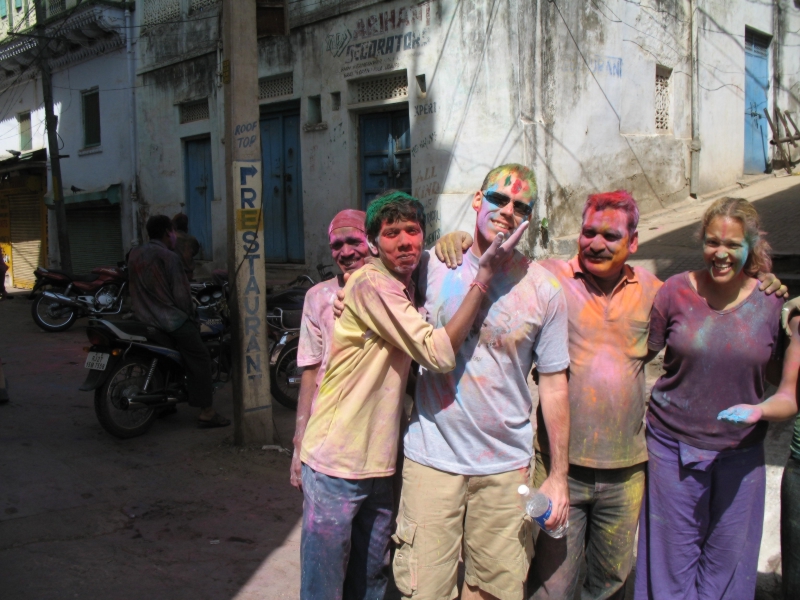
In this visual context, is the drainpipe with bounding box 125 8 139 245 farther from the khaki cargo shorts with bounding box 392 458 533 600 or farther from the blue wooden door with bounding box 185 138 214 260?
the khaki cargo shorts with bounding box 392 458 533 600

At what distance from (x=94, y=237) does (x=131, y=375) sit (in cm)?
1214

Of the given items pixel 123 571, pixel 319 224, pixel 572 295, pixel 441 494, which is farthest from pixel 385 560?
pixel 319 224

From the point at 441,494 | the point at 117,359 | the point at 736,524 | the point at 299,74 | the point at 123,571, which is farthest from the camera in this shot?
the point at 299,74

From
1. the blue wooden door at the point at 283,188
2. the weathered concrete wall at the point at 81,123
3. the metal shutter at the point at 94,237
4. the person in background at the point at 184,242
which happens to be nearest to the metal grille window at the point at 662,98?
the blue wooden door at the point at 283,188

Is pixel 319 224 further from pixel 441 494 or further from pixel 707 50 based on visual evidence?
pixel 441 494

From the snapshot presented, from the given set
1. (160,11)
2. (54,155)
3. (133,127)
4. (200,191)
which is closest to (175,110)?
(133,127)

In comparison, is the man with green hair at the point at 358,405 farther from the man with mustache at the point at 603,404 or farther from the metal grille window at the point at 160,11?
the metal grille window at the point at 160,11

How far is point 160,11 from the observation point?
13.1 metres

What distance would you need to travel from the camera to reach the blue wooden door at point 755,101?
38.8 feet

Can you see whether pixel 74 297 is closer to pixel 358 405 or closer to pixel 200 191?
pixel 200 191

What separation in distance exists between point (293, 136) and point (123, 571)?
27.9 ft

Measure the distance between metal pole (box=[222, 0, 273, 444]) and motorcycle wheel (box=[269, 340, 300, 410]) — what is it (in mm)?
955

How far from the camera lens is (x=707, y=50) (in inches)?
414

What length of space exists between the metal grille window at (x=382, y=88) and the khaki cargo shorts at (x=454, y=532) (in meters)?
7.70
